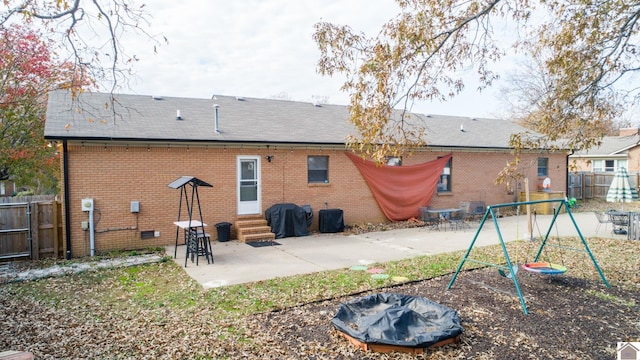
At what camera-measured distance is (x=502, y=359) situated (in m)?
4.70

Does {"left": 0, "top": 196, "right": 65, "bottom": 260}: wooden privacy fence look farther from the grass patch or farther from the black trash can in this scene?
the black trash can

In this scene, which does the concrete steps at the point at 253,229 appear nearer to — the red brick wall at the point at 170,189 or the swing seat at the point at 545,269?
the red brick wall at the point at 170,189

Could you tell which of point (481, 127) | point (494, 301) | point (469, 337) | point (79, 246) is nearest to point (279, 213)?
point (79, 246)

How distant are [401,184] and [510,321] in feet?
33.0

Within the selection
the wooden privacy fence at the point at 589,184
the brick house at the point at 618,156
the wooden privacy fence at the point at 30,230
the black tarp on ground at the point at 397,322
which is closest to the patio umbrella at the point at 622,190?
the wooden privacy fence at the point at 589,184

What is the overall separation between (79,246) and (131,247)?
124cm

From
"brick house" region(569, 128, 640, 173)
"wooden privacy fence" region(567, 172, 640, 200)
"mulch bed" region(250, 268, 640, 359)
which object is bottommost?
"mulch bed" region(250, 268, 640, 359)

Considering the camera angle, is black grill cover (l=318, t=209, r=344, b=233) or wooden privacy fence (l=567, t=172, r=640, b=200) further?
wooden privacy fence (l=567, t=172, r=640, b=200)

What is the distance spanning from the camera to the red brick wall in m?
10.9

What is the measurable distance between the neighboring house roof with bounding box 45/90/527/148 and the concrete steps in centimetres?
247

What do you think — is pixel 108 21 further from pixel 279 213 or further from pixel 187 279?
pixel 279 213

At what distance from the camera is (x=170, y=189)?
11.8m

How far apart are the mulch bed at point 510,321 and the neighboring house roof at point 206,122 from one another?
240 inches

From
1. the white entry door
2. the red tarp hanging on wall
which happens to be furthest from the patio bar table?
the red tarp hanging on wall
